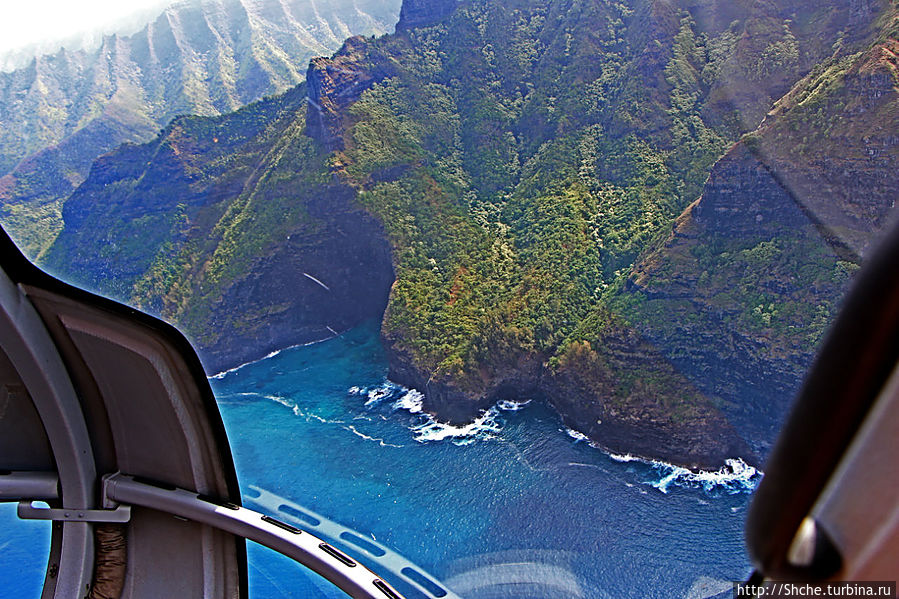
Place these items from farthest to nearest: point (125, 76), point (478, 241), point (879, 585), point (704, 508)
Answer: point (125, 76) < point (478, 241) < point (704, 508) < point (879, 585)

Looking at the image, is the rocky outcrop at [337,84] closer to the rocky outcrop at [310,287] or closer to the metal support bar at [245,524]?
the rocky outcrop at [310,287]

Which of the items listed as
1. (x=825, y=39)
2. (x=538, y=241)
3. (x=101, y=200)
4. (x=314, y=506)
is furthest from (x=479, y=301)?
(x=101, y=200)

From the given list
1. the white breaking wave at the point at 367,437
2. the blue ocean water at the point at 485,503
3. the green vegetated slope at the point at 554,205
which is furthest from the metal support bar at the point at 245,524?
the white breaking wave at the point at 367,437

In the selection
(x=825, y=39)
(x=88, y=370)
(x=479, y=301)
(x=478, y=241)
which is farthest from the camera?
(x=478, y=241)

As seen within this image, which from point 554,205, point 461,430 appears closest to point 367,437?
point 461,430

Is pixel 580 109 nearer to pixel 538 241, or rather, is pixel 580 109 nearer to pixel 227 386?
pixel 538 241

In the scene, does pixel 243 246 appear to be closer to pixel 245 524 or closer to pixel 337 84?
pixel 337 84
